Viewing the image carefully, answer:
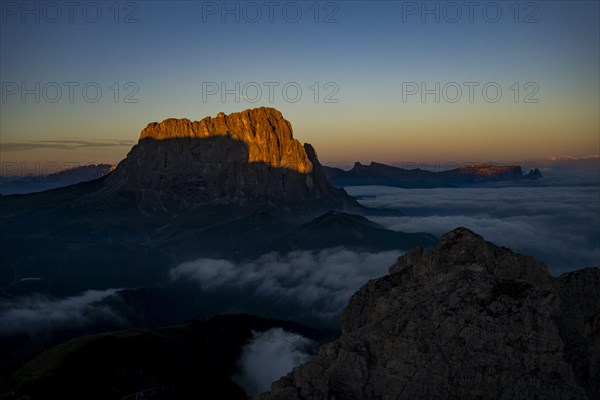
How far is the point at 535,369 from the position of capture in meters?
51.3

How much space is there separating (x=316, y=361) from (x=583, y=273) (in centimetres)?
3827

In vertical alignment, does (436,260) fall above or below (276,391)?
above

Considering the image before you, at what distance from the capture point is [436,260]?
2854 inches

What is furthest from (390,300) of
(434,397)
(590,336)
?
(590,336)

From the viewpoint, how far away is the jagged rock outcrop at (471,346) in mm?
51781

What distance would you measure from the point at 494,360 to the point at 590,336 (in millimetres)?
14885

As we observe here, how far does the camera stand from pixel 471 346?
5344cm

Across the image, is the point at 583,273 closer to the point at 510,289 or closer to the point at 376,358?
the point at 510,289

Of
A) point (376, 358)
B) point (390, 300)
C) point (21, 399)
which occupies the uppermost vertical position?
point (390, 300)

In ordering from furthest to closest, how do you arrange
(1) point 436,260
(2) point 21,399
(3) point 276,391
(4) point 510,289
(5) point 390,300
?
1. (2) point 21,399
2. (1) point 436,260
3. (5) point 390,300
4. (3) point 276,391
5. (4) point 510,289

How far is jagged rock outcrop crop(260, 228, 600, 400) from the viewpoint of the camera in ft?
170

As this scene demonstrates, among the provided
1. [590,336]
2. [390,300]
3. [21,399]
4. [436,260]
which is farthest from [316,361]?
[21,399]

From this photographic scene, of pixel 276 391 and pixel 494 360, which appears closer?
pixel 494 360

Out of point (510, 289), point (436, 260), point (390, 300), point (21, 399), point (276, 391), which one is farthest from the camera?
point (21, 399)
